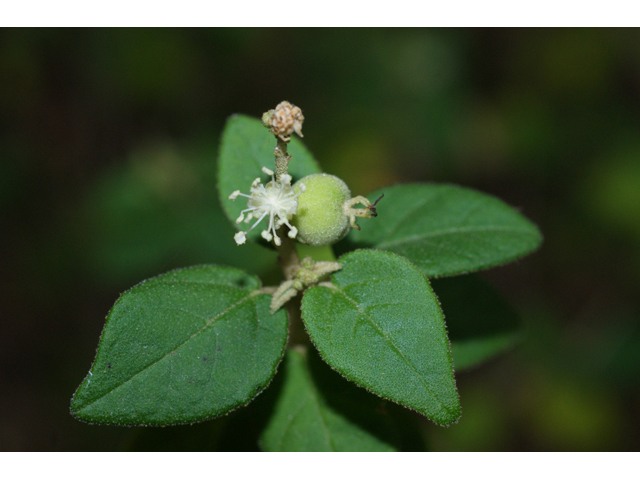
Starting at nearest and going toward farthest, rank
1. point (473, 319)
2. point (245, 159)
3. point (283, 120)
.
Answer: point (283, 120) → point (245, 159) → point (473, 319)

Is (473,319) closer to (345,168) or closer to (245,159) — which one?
(245,159)

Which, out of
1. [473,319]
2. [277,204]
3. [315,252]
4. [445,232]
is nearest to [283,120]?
[277,204]

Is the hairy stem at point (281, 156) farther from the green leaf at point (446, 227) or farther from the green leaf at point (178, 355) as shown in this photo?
the green leaf at point (446, 227)

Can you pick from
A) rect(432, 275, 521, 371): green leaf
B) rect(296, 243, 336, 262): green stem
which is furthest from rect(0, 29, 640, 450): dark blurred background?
rect(432, 275, 521, 371): green leaf

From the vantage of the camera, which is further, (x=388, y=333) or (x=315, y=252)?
(x=315, y=252)

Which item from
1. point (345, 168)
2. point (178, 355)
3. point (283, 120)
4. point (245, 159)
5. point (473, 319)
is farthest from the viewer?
point (345, 168)

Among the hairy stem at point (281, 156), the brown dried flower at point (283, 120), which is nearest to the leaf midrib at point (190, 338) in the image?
the hairy stem at point (281, 156)

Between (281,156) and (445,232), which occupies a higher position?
(281,156)
